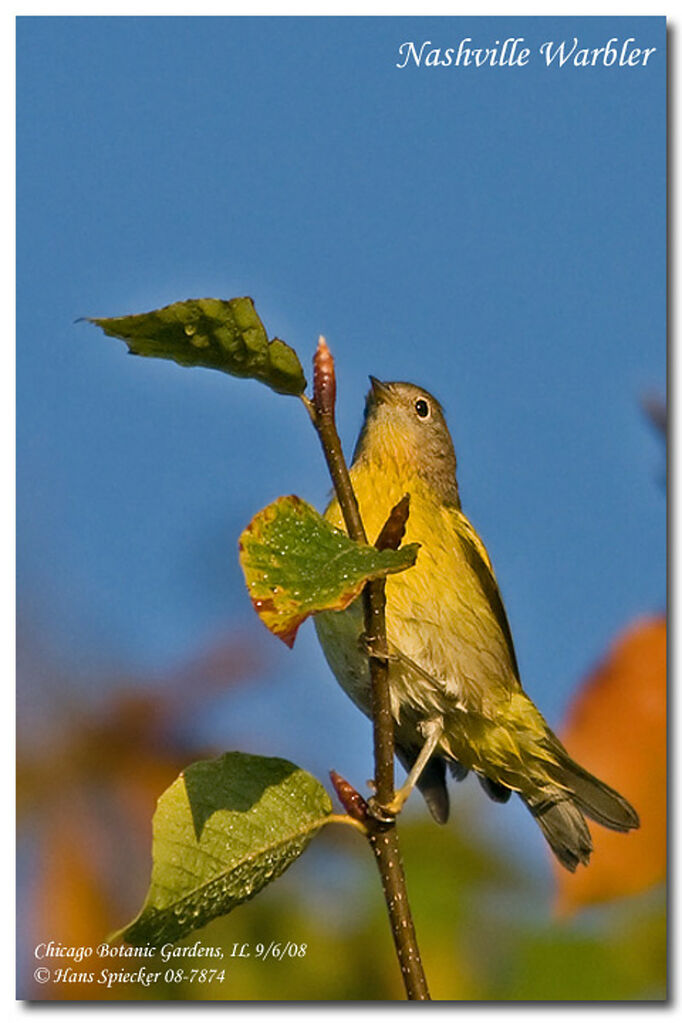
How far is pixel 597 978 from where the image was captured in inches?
86.5

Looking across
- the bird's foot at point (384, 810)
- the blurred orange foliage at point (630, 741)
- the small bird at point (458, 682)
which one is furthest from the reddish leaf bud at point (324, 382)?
the blurred orange foliage at point (630, 741)

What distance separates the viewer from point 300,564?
1.04 meters

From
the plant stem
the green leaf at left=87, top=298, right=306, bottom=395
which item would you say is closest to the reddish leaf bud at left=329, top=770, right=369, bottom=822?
the plant stem

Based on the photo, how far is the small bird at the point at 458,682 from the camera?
2.24 m

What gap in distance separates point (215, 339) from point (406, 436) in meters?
1.67

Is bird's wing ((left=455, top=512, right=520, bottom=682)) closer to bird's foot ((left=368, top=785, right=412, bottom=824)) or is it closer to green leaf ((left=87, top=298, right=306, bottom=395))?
bird's foot ((left=368, top=785, right=412, bottom=824))

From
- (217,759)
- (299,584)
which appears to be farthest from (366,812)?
(299,584)

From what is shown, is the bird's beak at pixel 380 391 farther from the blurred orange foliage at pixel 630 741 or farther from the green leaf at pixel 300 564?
the green leaf at pixel 300 564

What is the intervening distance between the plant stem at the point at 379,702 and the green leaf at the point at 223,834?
0.40 ft

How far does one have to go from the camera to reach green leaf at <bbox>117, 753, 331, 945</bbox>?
1.20 meters

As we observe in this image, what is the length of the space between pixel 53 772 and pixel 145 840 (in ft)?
0.82

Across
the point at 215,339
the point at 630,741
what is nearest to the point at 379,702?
the point at 215,339

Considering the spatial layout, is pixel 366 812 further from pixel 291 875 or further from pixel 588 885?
pixel 588 885

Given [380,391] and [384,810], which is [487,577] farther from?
[384,810]
